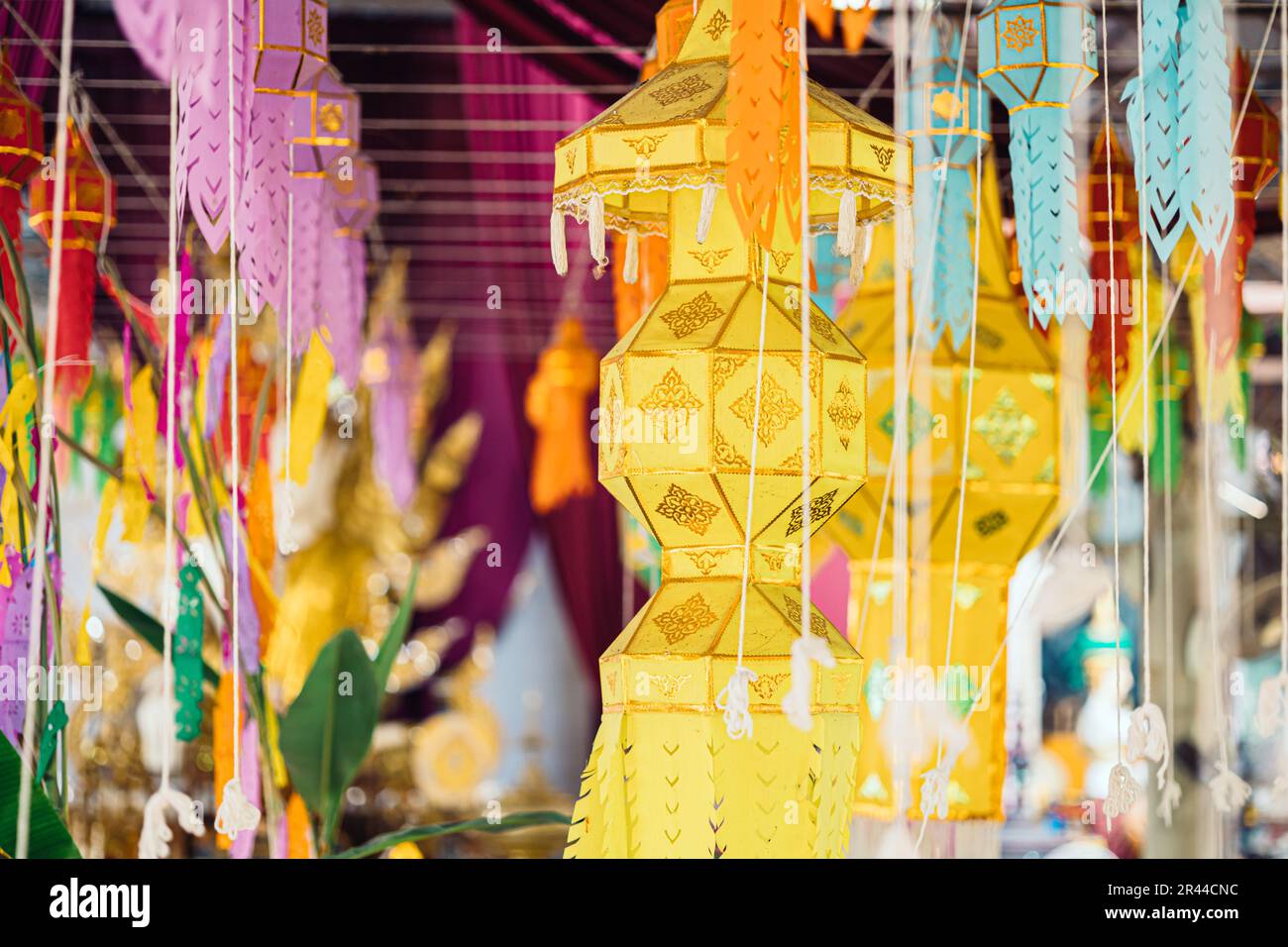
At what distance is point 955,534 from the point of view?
3408mm

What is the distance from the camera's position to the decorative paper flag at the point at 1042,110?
279cm

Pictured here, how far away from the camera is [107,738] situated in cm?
764

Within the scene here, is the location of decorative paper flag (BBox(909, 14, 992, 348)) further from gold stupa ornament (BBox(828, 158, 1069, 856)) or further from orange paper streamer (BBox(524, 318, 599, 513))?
orange paper streamer (BBox(524, 318, 599, 513))

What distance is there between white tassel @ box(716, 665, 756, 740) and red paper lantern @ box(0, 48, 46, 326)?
5.64 ft

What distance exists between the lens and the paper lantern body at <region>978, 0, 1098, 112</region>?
110 inches

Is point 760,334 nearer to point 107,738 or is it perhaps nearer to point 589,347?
point 589,347

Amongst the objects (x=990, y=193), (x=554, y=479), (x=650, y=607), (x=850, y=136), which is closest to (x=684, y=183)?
(x=850, y=136)

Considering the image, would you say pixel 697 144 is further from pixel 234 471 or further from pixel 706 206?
pixel 234 471

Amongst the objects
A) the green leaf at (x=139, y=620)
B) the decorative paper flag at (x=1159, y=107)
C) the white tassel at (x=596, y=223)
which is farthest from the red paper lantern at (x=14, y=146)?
the decorative paper flag at (x=1159, y=107)

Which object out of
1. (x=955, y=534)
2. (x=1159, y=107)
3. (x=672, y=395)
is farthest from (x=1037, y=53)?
(x=955, y=534)

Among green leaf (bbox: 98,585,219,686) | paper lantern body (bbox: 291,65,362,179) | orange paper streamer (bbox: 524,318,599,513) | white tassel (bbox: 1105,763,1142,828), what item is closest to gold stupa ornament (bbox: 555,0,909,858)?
white tassel (bbox: 1105,763,1142,828)

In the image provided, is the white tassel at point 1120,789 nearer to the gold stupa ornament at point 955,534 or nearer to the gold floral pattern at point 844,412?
the gold floral pattern at point 844,412

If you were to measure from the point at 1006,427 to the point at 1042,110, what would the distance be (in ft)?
2.32
